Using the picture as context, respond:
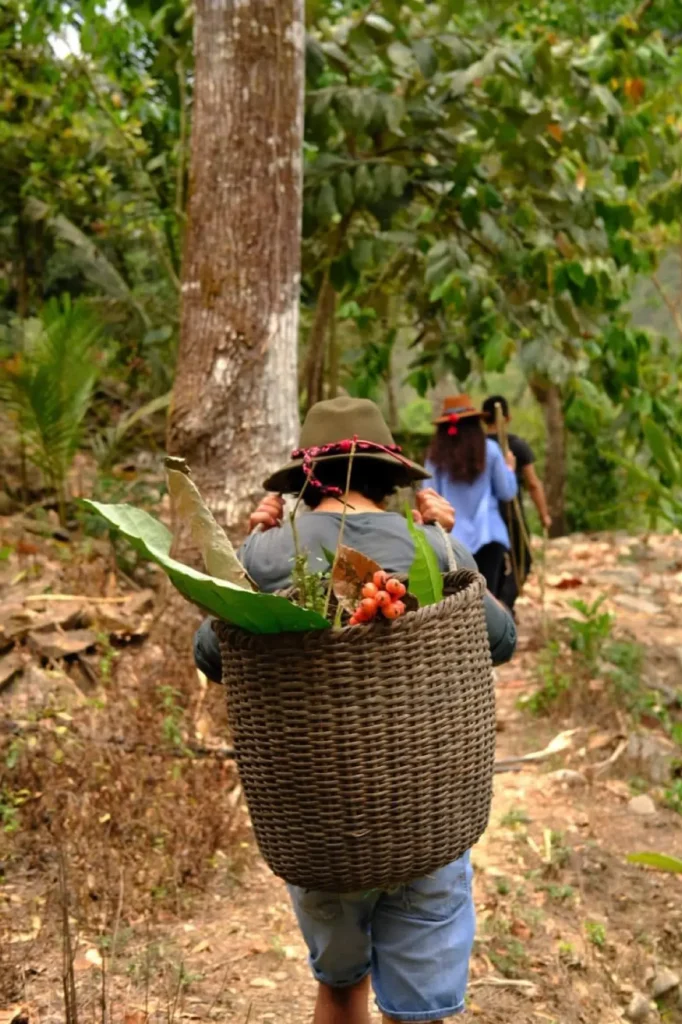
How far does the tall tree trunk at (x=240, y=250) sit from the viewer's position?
3.99m

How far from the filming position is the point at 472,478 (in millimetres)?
5035

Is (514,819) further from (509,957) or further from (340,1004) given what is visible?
(340,1004)

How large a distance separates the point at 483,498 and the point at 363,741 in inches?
135

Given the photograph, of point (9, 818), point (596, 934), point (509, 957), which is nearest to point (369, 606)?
point (509, 957)

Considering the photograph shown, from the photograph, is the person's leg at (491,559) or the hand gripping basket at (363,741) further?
the person's leg at (491,559)

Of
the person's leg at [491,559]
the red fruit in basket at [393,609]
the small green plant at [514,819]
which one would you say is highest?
the red fruit in basket at [393,609]

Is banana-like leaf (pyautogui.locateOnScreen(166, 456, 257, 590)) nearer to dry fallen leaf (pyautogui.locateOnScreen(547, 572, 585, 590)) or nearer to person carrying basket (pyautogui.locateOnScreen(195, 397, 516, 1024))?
person carrying basket (pyautogui.locateOnScreen(195, 397, 516, 1024))

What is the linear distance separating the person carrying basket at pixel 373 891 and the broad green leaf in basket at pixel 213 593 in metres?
0.31

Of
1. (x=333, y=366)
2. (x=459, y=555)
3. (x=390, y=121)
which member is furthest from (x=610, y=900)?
(x=333, y=366)

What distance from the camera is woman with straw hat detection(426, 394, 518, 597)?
5.02m

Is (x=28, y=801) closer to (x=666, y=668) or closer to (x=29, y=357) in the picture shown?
(x=29, y=357)

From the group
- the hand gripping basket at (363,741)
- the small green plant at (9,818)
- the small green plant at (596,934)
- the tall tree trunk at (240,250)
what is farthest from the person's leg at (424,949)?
the tall tree trunk at (240,250)

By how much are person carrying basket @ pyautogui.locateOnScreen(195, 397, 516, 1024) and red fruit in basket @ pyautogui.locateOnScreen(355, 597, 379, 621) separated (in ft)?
0.98

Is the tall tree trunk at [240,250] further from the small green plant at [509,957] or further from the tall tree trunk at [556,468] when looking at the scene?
the tall tree trunk at [556,468]
